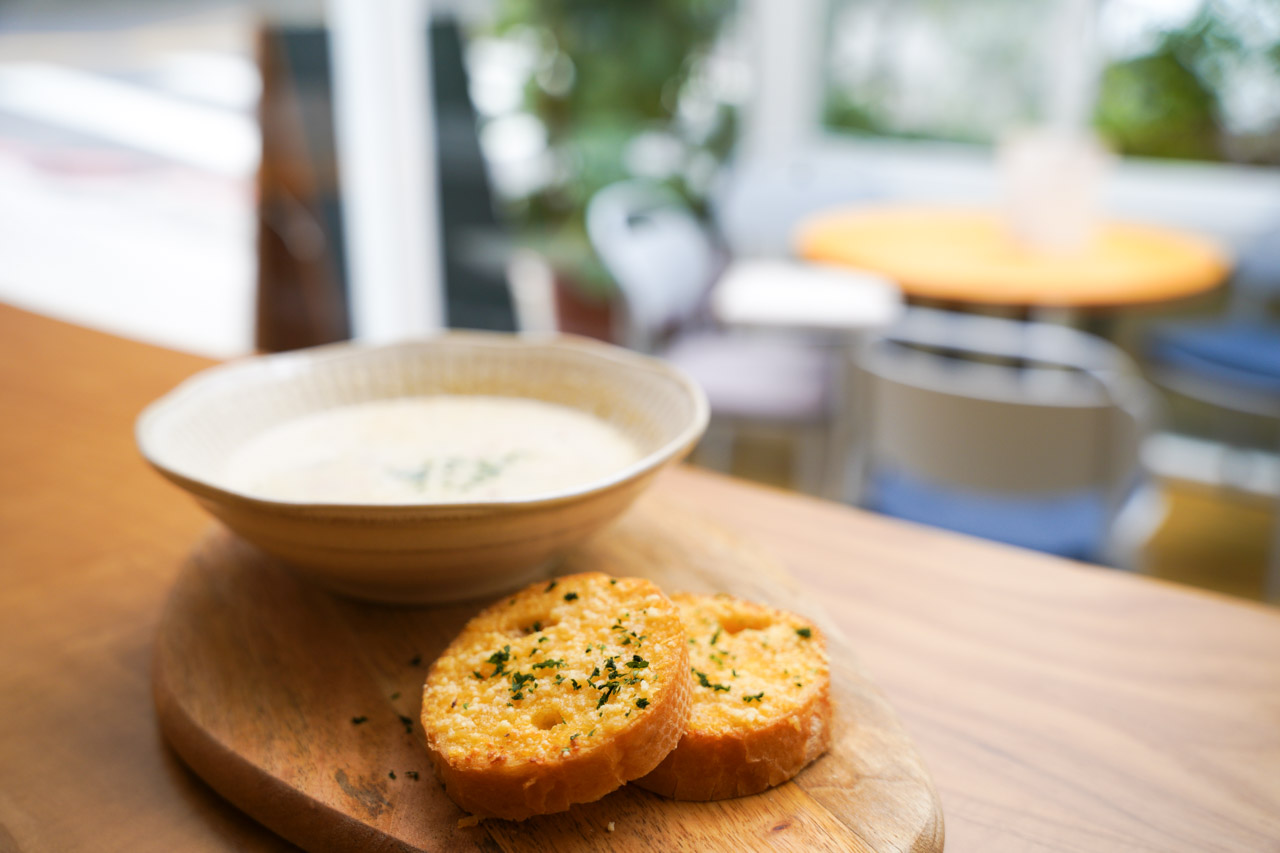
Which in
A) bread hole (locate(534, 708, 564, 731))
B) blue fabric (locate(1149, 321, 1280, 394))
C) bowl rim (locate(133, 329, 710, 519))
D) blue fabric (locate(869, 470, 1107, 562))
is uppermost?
bowl rim (locate(133, 329, 710, 519))

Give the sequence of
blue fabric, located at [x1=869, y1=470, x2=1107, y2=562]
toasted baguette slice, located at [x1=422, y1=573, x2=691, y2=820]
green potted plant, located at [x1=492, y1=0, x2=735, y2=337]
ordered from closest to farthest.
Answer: toasted baguette slice, located at [x1=422, y1=573, x2=691, y2=820] → blue fabric, located at [x1=869, y1=470, x2=1107, y2=562] → green potted plant, located at [x1=492, y1=0, x2=735, y2=337]

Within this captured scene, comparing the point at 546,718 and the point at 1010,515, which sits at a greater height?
the point at 546,718

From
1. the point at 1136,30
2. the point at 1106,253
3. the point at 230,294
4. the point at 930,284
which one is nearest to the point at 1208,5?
the point at 1136,30

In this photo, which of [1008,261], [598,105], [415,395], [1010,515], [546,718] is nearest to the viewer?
[546,718]

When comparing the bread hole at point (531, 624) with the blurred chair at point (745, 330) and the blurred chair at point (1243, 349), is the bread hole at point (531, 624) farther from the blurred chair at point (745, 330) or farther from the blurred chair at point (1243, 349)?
the blurred chair at point (1243, 349)

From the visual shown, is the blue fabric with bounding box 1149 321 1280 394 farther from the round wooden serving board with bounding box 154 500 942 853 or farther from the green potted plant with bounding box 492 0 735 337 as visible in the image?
the round wooden serving board with bounding box 154 500 942 853

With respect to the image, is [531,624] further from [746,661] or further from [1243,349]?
[1243,349]

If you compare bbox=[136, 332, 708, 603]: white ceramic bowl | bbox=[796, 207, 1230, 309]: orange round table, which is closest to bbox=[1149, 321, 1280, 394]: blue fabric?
bbox=[796, 207, 1230, 309]: orange round table

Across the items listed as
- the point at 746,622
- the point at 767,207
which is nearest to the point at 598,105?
the point at 767,207
